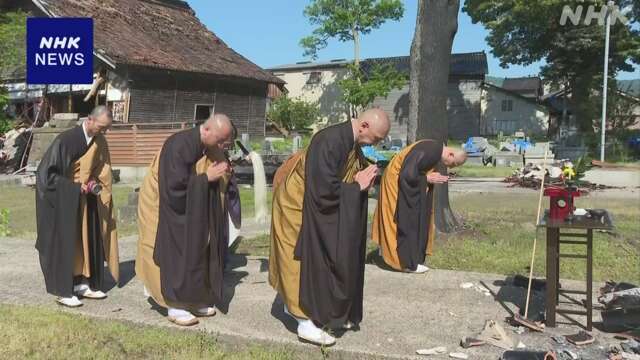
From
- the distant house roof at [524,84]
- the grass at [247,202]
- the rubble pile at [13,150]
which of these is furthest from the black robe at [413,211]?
the distant house roof at [524,84]

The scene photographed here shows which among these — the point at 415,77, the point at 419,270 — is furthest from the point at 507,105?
the point at 419,270

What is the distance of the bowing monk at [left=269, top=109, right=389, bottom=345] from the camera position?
4.42m

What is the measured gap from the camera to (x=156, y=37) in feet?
79.2

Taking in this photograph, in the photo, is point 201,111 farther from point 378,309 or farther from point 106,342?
point 106,342

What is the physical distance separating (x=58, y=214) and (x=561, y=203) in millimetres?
4255

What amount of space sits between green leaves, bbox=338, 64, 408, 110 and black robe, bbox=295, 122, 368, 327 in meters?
32.7

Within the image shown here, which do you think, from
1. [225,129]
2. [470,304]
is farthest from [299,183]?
[470,304]

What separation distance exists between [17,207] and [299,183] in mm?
10831

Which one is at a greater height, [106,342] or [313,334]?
[313,334]

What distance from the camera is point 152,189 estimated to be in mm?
5211

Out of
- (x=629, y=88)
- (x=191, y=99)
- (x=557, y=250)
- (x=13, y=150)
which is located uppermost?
(x=629, y=88)

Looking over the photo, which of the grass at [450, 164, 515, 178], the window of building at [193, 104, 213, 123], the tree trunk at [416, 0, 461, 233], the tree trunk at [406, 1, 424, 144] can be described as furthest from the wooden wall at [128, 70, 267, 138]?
the tree trunk at [416, 0, 461, 233]

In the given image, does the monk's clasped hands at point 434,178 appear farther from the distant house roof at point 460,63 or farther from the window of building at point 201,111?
the distant house roof at point 460,63

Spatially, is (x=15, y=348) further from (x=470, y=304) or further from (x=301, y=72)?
(x=301, y=72)
